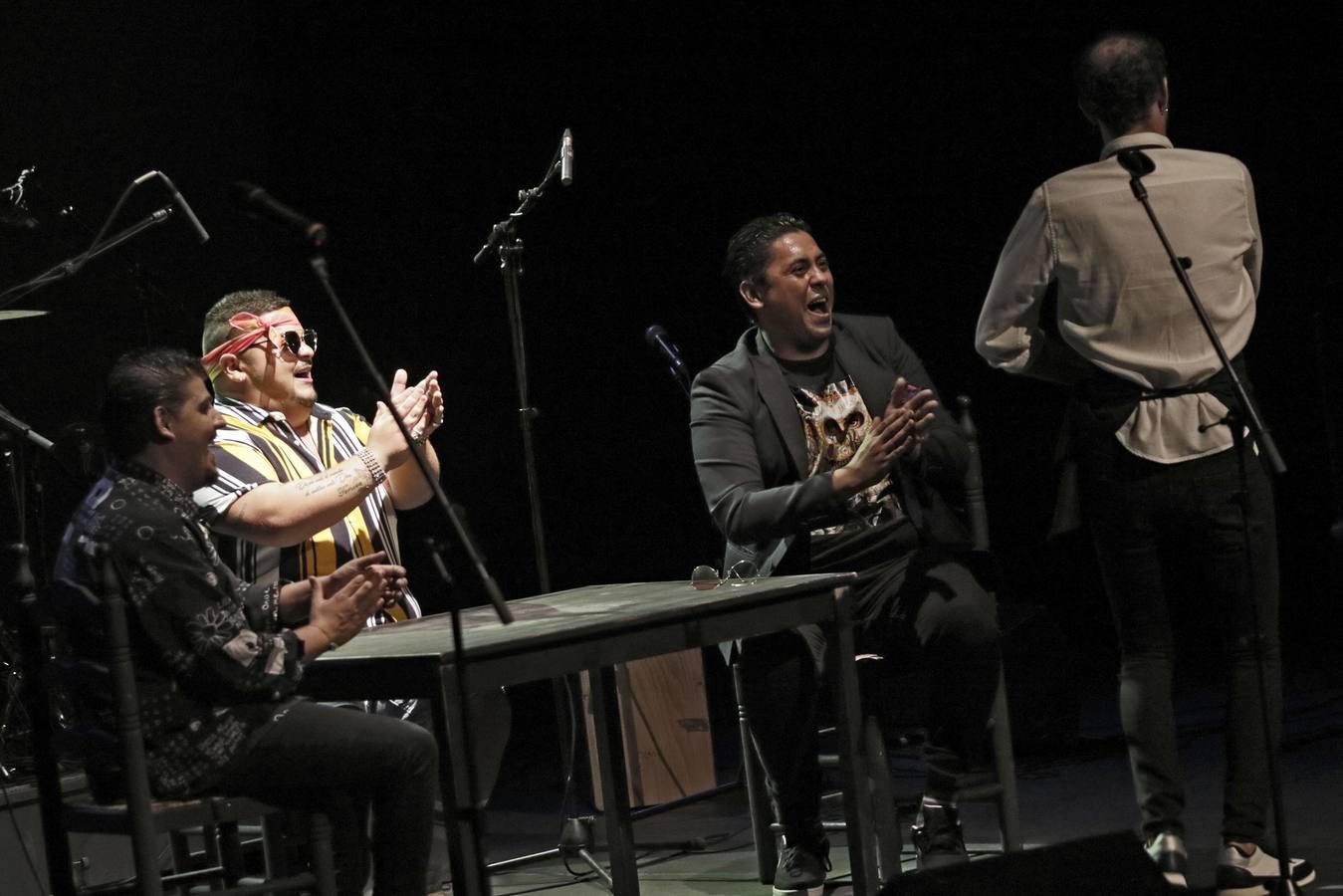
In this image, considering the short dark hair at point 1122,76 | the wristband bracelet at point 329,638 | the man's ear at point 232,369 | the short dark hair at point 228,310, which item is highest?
the short dark hair at point 1122,76

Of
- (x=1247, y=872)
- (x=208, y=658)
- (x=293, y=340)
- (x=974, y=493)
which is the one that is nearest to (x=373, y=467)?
(x=293, y=340)

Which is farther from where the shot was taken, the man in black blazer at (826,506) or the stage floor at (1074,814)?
the stage floor at (1074,814)

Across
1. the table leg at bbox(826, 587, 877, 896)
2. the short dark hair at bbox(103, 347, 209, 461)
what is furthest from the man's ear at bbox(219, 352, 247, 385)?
the table leg at bbox(826, 587, 877, 896)

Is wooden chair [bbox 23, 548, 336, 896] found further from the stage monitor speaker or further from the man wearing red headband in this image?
the stage monitor speaker

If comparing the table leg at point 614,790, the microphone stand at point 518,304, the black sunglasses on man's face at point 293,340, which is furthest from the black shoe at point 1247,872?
the black sunglasses on man's face at point 293,340

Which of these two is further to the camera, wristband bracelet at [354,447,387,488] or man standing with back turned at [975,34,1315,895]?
wristband bracelet at [354,447,387,488]

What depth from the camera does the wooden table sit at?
259 cm

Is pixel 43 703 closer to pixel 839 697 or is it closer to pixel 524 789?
pixel 839 697

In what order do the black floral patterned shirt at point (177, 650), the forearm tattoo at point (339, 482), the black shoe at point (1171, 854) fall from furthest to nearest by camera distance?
the forearm tattoo at point (339, 482), the black shoe at point (1171, 854), the black floral patterned shirt at point (177, 650)

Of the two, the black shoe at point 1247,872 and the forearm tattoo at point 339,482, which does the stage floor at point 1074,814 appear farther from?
the forearm tattoo at point 339,482

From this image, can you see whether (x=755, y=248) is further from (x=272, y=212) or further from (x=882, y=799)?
(x=272, y=212)

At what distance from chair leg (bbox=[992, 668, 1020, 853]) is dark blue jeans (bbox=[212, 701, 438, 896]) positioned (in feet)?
4.45

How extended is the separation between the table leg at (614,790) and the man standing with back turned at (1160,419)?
106 cm

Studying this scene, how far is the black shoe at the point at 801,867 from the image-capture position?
11.8 ft
